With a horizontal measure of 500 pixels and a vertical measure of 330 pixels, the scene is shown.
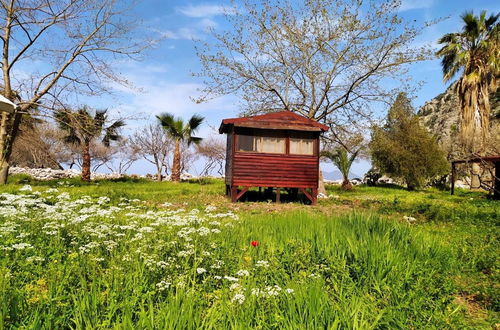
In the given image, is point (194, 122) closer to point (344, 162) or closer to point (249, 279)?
point (344, 162)

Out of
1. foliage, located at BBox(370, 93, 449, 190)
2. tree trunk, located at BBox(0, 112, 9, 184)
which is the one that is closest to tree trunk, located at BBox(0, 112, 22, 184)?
tree trunk, located at BBox(0, 112, 9, 184)

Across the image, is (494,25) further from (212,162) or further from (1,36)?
(212,162)

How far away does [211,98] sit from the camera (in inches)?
860

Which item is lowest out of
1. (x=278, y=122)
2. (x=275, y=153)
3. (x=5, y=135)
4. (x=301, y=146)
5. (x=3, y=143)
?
(x=275, y=153)

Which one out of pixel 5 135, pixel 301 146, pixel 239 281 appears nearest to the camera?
pixel 239 281

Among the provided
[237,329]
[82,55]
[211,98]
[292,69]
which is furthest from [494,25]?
[237,329]

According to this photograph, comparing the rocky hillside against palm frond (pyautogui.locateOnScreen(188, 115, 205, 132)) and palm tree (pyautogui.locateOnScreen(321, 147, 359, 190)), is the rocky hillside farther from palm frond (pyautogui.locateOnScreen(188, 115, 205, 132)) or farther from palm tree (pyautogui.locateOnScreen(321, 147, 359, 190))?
palm frond (pyautogui.locateOnScreen(188, 115, 205, 132))

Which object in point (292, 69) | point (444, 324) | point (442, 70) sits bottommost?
point (444, 324)

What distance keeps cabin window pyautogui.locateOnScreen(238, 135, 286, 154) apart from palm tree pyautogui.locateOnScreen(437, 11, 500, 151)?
1783 cm

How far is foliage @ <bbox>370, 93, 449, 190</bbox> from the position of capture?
96.9 ft

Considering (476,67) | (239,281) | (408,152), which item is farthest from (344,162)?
(239,281)

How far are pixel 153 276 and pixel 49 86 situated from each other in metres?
20.9

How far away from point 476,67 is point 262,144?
834 inches

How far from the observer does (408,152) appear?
29.6m
